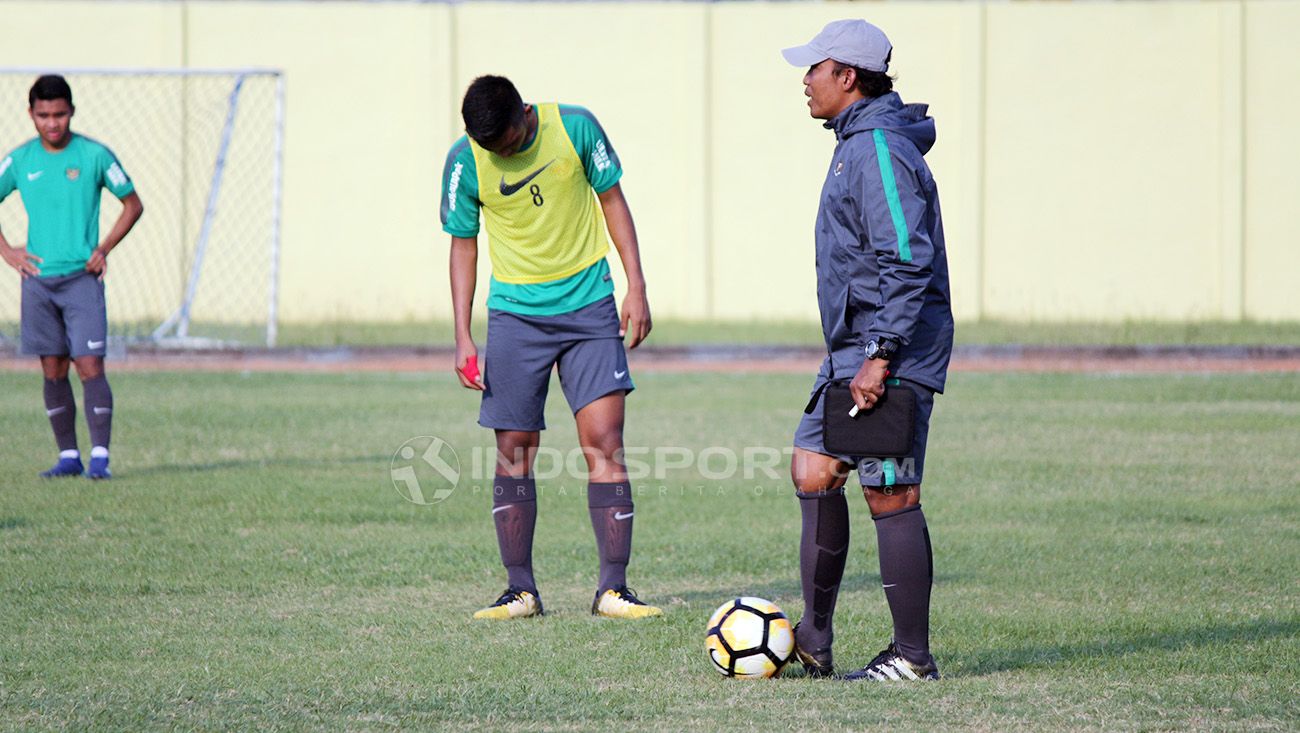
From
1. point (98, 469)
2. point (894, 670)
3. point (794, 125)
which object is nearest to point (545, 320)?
point (894, 670)

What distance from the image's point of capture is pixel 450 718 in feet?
15.6

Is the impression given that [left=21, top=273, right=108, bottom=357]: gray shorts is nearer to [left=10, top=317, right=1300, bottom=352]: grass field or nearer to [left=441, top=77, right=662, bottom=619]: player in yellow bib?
[left=441, top=77, right=662, bottom=619]: player in yellow bib

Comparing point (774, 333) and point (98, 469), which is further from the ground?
point (774, 333)

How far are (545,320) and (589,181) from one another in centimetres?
58

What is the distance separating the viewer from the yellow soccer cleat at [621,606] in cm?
624

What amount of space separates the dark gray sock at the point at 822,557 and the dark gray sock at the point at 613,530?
1.16 meters

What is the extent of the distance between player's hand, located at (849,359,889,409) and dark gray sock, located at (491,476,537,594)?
1.83m

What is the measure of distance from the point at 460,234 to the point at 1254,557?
3.86 metres

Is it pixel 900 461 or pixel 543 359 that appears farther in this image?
pixel 543 359

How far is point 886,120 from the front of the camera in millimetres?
5105

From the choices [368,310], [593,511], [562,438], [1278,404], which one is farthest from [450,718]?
[368,310]

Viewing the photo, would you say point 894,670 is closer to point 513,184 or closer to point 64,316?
point 513,184

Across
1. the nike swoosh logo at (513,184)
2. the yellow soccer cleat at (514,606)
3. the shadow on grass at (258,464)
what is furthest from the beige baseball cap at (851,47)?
the shadow on grass at (258,464)

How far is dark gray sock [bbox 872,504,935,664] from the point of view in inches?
202
